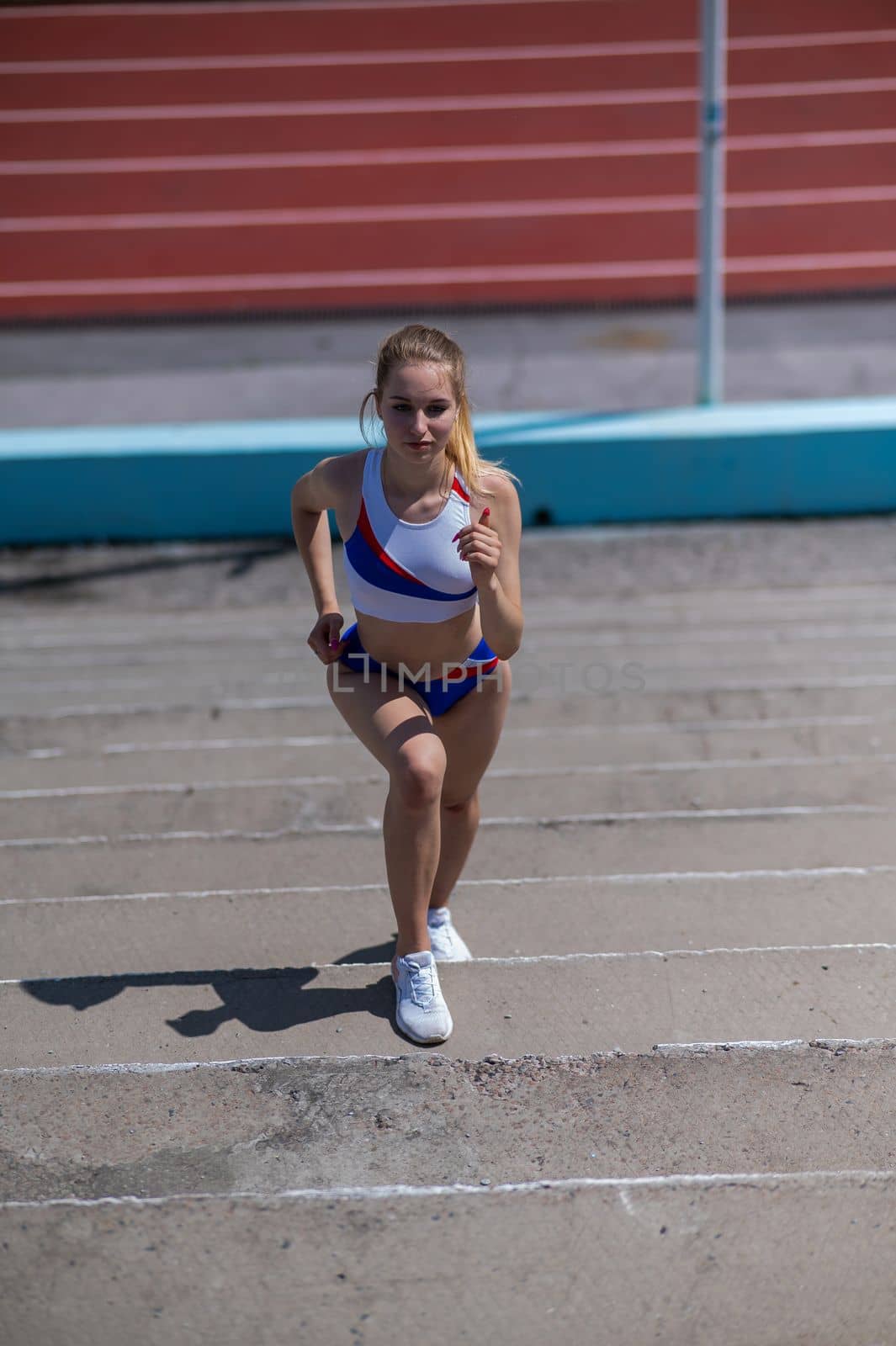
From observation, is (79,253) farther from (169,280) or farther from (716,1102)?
(716,1102)

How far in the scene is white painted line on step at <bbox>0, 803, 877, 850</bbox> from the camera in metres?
3.39

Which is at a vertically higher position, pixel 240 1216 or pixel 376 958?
pixel 240 1216

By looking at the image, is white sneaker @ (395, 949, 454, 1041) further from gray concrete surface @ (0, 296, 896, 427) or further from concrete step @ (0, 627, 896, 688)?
gray concrete surface @ (0, 296, 896, 427)

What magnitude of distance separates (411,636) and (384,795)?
3.76 ft

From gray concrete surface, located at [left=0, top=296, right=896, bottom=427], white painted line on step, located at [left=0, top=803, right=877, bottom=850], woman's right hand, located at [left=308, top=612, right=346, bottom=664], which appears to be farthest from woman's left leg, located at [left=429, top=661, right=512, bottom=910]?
gray concrete surface, located at [left=0, top=296, right=896, bottom=427]

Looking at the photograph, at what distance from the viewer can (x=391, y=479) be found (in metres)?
2.53

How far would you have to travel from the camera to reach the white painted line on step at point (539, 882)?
10.0ft

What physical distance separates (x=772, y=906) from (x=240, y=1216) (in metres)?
1.44

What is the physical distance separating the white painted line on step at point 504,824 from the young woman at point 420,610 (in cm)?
81

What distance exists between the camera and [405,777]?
2426 millimetres

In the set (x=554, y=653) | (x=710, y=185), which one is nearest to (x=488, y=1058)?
(x=554, y=653)

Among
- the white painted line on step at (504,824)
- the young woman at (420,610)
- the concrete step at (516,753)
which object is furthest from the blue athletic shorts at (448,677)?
the concrete step at (516,753)

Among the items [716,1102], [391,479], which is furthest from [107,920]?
[716,1102]

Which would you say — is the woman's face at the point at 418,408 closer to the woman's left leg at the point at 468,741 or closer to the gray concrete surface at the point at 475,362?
the woman's left leg at the point at 468,741
